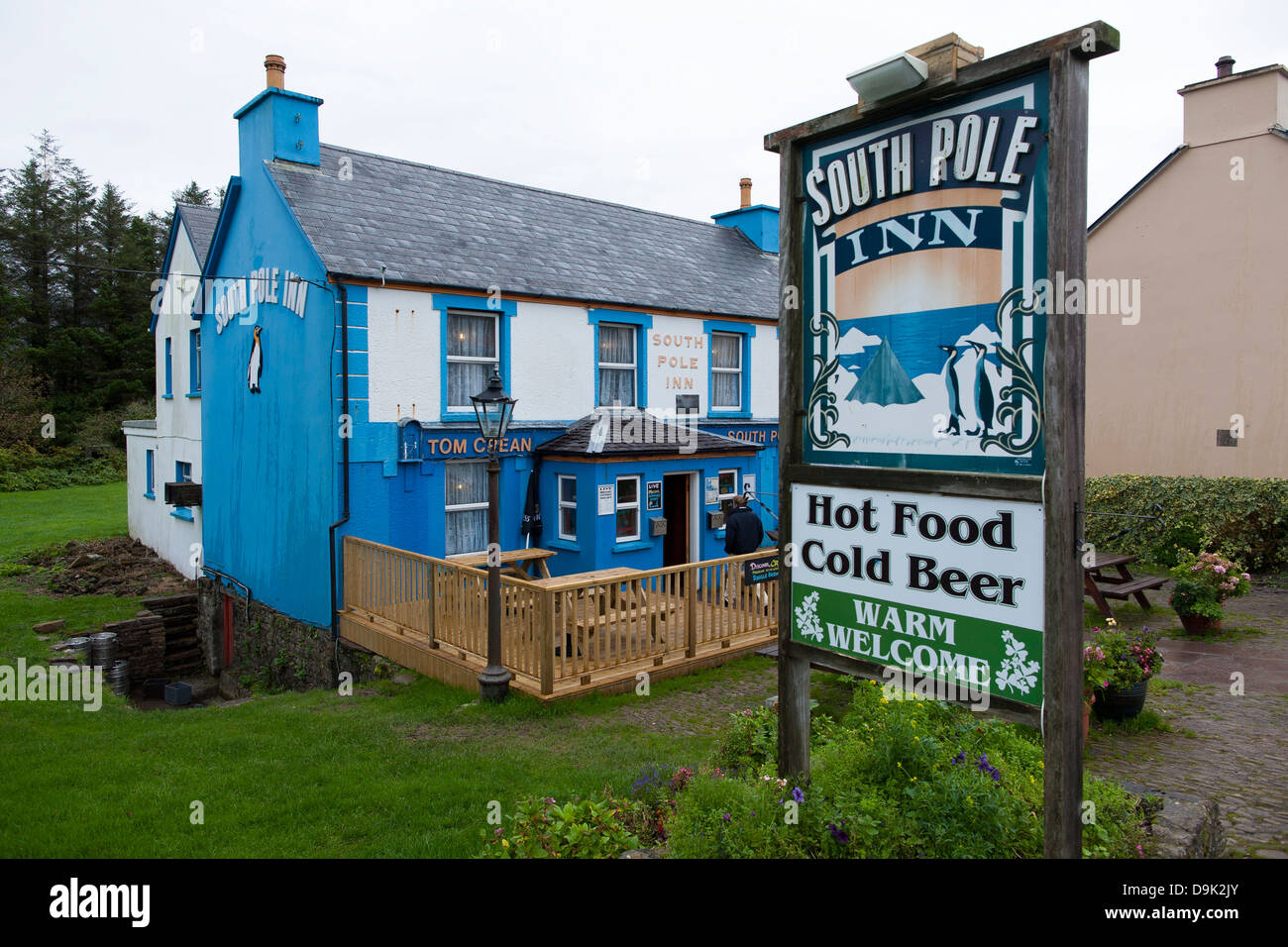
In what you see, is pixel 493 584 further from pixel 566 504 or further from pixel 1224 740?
pixel 1224 740

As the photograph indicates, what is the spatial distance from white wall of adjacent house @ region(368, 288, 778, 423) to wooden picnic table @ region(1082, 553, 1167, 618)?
7.84 m

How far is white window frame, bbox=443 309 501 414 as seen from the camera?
1395cm

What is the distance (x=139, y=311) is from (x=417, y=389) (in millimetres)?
38956

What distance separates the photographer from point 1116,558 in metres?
12.9

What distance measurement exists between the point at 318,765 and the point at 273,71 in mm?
12679

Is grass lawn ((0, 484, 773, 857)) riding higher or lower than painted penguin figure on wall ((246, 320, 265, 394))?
lower

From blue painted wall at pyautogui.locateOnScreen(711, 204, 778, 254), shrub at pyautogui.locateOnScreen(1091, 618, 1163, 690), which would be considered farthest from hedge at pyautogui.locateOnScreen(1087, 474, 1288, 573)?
blue painted wall at pyautogui.locateOnScreen(711, 204, 778, 254)

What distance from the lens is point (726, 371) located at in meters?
18.2

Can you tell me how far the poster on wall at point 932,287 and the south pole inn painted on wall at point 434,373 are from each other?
9.76 meters

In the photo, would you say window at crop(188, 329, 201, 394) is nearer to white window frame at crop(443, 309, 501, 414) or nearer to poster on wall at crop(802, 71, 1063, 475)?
white window frame at crop(443, 309, 501, 414)

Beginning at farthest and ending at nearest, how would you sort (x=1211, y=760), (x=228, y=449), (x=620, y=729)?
(x=228, y=449), (x=620, y=729), (x=1211, y=760)
